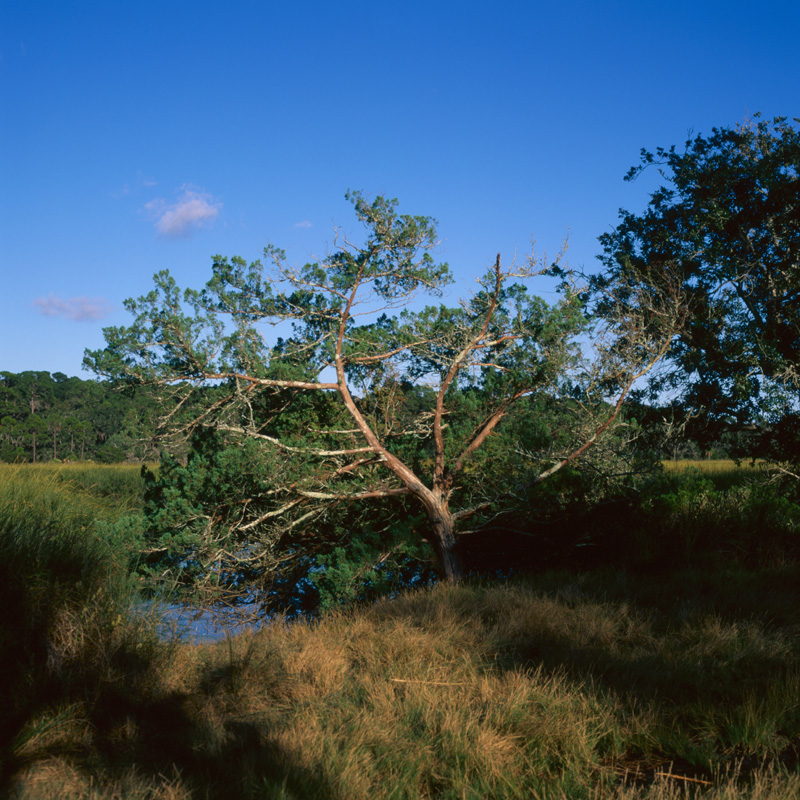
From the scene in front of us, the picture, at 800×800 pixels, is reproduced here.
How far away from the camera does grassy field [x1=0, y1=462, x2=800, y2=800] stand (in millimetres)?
2668

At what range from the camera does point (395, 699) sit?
347 centimetres

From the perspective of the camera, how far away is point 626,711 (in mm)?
3295

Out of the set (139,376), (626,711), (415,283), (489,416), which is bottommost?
(626,711)

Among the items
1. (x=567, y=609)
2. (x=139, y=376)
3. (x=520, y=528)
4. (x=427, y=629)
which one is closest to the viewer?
(x=427, y=629)

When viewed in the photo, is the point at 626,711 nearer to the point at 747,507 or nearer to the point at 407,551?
the point at 407,551

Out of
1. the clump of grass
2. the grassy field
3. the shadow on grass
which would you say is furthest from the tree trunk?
the shadow on grass

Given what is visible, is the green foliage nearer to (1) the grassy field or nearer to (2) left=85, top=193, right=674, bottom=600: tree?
(2) left=85, top=193, right=674, bottom=600: tree

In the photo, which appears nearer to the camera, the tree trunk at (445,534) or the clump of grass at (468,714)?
the clump of grass at (468,714)

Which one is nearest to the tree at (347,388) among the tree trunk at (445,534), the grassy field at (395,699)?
the tree trunk at (445,534)

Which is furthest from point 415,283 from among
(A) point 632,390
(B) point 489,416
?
(A) point 632,390

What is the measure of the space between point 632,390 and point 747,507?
2.32m

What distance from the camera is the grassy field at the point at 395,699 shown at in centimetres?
267

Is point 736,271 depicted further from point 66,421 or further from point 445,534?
point 66,421

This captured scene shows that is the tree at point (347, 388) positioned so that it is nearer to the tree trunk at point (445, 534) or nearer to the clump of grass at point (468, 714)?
the tree trunk at point (445, 534)
